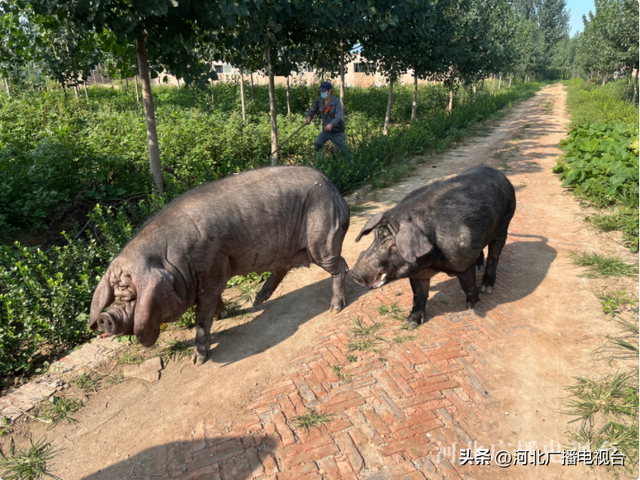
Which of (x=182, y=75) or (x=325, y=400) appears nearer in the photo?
(x=325, y=400)

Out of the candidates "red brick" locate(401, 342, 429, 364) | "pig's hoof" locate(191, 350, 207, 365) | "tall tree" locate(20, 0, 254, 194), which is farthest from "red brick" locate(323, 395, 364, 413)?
"tall tree" locate(20, 0, 254, 194)

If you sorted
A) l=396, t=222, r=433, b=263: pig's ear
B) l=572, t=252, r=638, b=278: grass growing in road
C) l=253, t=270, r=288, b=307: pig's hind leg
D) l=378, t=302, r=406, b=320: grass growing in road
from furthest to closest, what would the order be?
l=572, t=252, r=638, b=278: grass growing in road, l=253, t=270, r=288, b=307: pig's hind leg, l=378, t=302, r=406, b=320: grass growing in road, l=396, t=222, r=433, b=263: pig's ear

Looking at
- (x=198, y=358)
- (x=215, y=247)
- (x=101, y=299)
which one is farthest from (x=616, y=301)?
(x=101, y=299)

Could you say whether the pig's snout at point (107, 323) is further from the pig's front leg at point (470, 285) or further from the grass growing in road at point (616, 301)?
the grass growing in road at point (616, 301)

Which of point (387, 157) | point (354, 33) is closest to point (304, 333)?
point (387, 157)

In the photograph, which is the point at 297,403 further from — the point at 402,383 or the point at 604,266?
the point at 604,266

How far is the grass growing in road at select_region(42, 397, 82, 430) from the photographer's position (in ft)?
12.0

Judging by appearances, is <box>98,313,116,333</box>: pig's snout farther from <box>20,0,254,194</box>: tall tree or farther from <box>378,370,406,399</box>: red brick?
<box>20,0,254,194</box>: tall tree

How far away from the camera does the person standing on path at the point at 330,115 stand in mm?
9516

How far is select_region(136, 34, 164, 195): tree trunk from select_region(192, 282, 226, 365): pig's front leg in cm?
268

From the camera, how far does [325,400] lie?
3629 millimetres

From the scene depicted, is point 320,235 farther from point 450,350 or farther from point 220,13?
point 220,13

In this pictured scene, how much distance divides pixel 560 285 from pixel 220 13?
17.7 ft

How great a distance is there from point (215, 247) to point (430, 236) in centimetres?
219
